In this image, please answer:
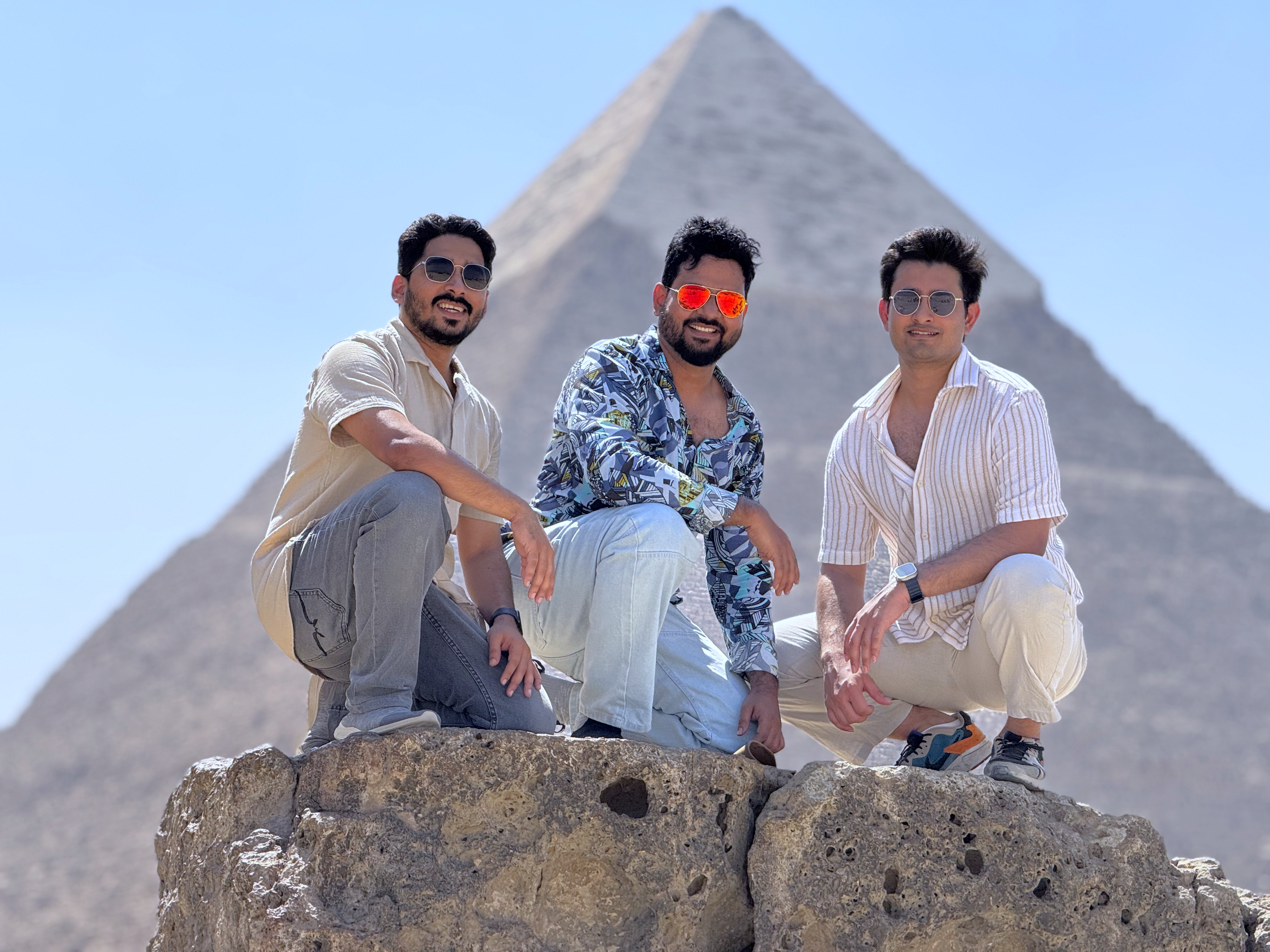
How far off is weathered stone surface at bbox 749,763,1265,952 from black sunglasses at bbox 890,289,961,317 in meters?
1.38

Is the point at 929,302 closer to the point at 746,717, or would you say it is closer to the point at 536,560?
the point at 746,717

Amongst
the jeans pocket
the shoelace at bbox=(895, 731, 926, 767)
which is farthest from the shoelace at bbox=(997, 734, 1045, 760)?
the jeans pocket

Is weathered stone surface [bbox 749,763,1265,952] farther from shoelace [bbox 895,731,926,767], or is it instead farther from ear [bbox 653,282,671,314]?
ear [bbox 653,282,671,314]

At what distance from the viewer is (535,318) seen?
4762 centimetres

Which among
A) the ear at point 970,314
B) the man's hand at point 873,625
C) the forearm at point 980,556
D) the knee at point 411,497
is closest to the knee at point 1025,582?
the forearm at point 980,556

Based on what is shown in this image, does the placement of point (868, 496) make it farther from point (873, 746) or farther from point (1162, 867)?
point (1162, 867)

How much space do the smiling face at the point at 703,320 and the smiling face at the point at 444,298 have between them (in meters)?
0.51

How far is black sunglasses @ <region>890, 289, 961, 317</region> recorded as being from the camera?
14.5 ft

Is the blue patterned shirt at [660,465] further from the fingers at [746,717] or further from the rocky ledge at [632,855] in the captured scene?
the rocky ledge at [632,855]

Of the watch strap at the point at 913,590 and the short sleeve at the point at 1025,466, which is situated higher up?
the short sleeve at the point at 1025,466

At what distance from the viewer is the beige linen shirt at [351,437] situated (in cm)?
389

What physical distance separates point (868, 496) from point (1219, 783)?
1400 inches

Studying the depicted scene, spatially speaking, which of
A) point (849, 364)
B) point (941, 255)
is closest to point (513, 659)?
point (941, 255)

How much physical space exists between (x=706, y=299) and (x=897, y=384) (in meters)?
0.68
